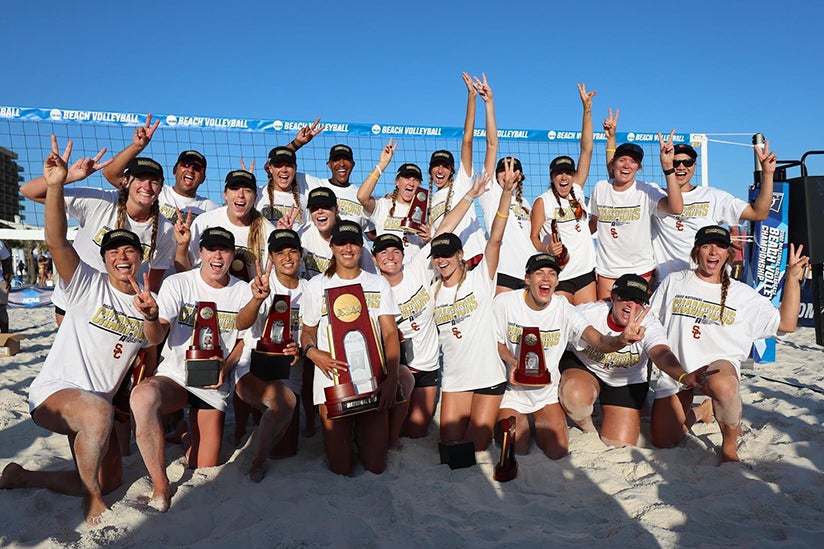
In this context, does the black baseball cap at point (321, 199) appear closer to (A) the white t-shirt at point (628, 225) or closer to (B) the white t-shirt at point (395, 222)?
(B) the white t-shirt at point (395, 222)

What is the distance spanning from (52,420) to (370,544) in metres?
1.73

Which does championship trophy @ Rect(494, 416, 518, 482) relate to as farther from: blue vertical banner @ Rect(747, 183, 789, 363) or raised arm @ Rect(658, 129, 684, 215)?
blue vertical banner @ Rect(747, 183, 789, 363)

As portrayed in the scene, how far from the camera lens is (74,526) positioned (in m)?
2.95

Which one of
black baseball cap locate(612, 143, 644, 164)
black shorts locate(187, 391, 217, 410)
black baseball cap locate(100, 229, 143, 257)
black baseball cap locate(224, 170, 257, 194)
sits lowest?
black shorts locate(187, 391, 217, 410)

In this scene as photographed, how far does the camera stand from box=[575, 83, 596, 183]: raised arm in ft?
17.7

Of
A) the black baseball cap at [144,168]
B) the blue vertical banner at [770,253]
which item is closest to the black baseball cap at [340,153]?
the black baseball cap at [144,168]

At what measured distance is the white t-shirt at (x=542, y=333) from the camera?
423 centimetres

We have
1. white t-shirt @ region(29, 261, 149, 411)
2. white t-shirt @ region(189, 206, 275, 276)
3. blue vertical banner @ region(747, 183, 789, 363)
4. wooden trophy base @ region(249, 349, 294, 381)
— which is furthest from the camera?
blue vertical banner @ region(747, 183, 789, 363)

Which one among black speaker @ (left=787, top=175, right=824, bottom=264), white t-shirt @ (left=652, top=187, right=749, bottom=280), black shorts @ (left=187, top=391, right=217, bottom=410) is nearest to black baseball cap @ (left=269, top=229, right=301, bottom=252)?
black shorts @ (left=187, top=391, right=217, bottom=410)

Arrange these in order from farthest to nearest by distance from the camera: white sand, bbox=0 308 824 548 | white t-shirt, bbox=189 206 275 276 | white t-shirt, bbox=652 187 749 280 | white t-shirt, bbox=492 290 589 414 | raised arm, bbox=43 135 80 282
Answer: white t-shirt, bbox=652 187 749 280, white t-shirt, bbox=189 206 275 276, white t-shirt, bbox=492 290 589 414, raised arm, bbox=43 135 80 282, white sand, bbox=0 308 824 548

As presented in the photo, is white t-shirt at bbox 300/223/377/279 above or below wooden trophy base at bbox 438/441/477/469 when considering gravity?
above

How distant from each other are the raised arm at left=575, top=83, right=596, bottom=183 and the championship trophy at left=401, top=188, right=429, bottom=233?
1.42 m

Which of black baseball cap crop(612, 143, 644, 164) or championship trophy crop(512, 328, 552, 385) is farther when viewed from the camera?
black baseball cap crop(612, 143, 644, 164)

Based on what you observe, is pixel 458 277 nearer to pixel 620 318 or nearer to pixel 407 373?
pixel 407 373
